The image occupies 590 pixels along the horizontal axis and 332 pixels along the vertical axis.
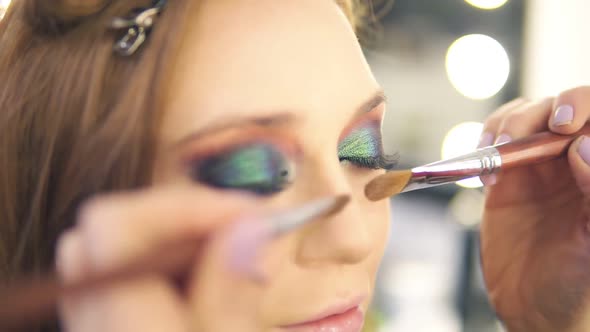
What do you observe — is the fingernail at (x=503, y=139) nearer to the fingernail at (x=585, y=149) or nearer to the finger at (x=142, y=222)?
the fingernail at (x=585, y=149)

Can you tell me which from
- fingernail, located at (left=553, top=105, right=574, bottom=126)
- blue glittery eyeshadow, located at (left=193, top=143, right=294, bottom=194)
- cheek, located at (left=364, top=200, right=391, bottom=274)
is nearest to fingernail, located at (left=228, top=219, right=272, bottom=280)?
blue glittery eyeshadow, located at (left=193, top=143, right=294, bottom=194)

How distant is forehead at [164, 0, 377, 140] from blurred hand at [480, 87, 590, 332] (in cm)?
22

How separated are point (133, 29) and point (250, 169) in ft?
0.39

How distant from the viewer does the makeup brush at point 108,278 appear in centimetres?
25

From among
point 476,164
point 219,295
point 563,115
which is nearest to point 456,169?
point 476,164

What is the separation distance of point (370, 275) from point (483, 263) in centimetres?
21

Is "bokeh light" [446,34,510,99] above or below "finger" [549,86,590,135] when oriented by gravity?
below

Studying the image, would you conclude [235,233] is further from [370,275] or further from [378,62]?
[378,62]

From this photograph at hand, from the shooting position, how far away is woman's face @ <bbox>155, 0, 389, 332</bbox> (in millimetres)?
378

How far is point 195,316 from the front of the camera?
0.33 m

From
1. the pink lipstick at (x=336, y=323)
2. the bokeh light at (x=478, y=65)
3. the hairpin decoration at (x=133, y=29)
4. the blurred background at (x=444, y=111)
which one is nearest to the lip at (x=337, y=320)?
the pink lipstick at (x=336, y=323)

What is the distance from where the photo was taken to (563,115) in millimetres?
526

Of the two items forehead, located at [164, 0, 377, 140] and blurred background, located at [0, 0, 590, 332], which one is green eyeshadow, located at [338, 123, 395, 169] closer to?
forehead, located at [164, 0, 377, 140]

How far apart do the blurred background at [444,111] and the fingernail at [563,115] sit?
0.84 meters
